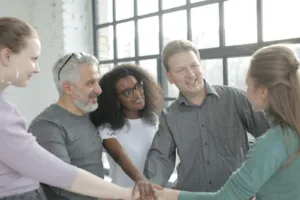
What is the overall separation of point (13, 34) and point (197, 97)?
0.78m

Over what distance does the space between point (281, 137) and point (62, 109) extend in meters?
0.86

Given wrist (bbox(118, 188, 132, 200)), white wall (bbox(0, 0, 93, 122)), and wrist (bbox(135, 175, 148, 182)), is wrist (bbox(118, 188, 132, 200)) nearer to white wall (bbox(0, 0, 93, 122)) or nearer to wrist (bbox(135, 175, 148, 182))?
wrist (bbox(135, 175, 148, 182))

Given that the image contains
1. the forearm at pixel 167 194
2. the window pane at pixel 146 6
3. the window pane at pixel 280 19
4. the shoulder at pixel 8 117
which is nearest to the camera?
the shoulder at pixel 8 117

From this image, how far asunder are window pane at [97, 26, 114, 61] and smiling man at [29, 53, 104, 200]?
1.53 metres

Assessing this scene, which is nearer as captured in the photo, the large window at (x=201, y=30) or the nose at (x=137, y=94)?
the nose at (x=137, y=94)

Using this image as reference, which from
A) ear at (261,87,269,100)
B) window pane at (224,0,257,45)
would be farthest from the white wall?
ear at (261,87,269,100)

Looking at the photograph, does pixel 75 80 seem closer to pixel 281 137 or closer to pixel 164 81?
pixel 281 137

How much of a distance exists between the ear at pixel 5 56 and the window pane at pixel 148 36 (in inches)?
62.7

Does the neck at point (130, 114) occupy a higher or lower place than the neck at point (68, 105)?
→ lower

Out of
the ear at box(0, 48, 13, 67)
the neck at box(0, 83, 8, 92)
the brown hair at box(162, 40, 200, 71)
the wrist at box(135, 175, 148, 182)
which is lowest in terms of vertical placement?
the wrist at box(135, 175, 148, 182)

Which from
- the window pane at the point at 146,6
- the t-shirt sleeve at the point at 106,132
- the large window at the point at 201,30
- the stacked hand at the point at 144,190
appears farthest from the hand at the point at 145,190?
the window pane at the point at 146,6

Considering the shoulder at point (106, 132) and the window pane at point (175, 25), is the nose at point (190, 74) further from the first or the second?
the window pane at point (175, 25)

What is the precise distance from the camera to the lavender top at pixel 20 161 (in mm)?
1010

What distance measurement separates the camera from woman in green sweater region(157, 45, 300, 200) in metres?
1.01
